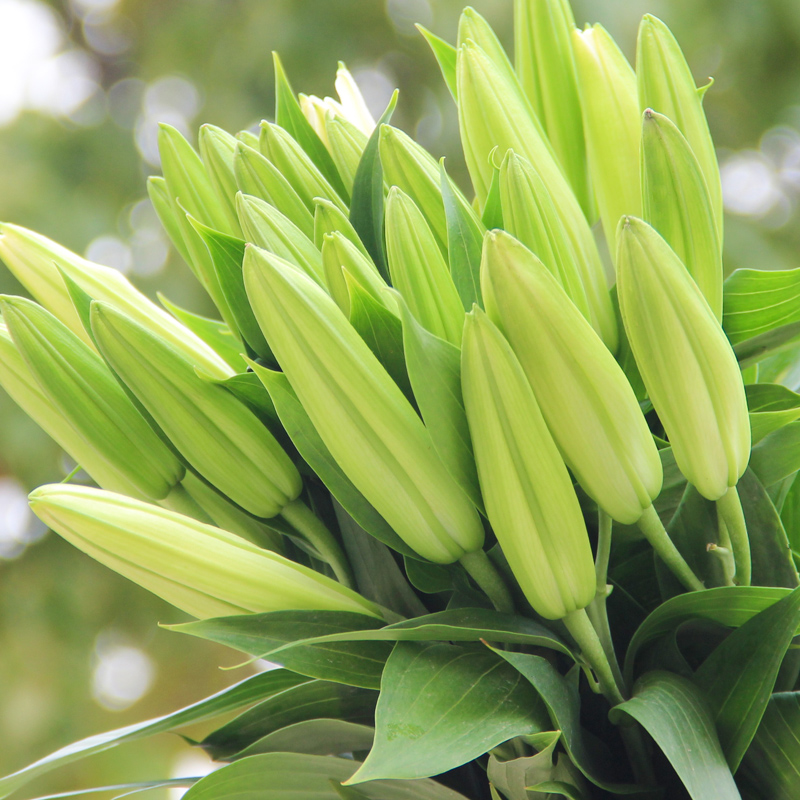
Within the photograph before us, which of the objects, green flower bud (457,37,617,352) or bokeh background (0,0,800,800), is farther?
bokeh background (0,0,800,800)

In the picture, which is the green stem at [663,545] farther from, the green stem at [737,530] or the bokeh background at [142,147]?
the bokeh background at [142,147]

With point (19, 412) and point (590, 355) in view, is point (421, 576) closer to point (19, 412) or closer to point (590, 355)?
point (590, 355)

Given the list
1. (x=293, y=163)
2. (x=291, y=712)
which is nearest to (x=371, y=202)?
(x=293, y=163)

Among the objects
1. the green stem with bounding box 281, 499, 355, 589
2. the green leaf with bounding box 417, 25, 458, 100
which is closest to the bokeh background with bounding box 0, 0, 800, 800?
the green leaf with bounding box 417, 25, 458, 100

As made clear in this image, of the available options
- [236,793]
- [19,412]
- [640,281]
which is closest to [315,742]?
[236,793]

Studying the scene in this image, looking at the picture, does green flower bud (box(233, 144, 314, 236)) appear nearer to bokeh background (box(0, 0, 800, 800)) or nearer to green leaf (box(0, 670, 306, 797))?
green leaf (box(0, 670, 306, 797))

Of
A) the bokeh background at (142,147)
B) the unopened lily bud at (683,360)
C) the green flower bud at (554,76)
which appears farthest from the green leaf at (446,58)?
the bokeh background at (142,147)

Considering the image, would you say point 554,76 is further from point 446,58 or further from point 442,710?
point 442,710
